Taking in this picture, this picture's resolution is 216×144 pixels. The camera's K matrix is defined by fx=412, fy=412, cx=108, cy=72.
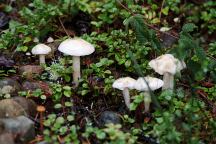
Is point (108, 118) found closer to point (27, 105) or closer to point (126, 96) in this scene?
point (126, 96)

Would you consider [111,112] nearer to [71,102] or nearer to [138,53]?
[71,102]

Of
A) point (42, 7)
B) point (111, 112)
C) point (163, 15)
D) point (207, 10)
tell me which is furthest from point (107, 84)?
point (207, 10)

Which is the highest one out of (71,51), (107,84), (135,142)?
(71,51)

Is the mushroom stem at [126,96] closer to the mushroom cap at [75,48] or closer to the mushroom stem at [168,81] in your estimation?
the mushroom stem at [168,81]

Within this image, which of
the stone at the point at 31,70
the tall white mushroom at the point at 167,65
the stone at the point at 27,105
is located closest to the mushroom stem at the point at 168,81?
the tall white mushroom at the point at 167,65

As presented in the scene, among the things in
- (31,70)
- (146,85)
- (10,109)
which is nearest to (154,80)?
(146,85)

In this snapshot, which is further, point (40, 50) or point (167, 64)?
point (40, 50)

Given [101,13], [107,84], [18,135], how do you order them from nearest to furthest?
[18,135] < [107,84] < [101,13]
